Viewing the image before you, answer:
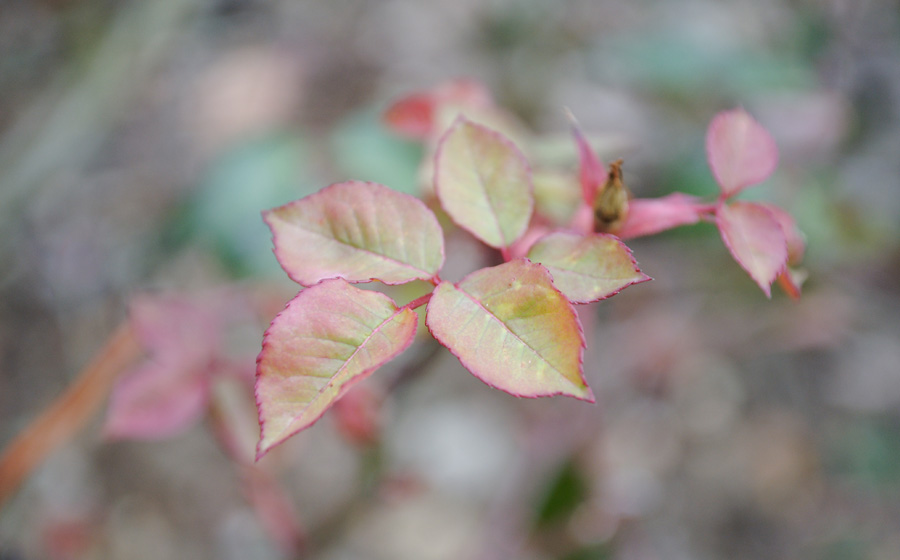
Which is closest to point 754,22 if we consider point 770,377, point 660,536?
point 770,377

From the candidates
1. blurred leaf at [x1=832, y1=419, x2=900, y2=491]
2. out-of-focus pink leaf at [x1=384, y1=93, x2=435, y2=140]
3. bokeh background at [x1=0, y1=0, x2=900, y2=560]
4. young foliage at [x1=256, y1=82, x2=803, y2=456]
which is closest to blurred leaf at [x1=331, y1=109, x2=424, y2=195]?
bokeh background at [x1=0, y1=0, x2=900, y2=560]

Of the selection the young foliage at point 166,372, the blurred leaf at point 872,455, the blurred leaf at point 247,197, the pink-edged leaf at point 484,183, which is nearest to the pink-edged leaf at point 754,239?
the pink-edged leaf at point 484,183

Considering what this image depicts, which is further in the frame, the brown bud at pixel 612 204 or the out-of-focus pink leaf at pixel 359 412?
the out-of-focus pink leaf at pixel 359 412

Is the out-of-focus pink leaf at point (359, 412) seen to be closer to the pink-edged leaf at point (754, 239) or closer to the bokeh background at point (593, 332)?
the bokeh background at point (593, 332)

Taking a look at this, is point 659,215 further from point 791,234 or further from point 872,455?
point 872,455

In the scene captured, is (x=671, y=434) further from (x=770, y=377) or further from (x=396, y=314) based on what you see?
(x=396, y=314)

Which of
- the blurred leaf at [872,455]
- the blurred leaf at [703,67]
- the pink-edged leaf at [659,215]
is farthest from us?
the blurred leaf at [872,455]
